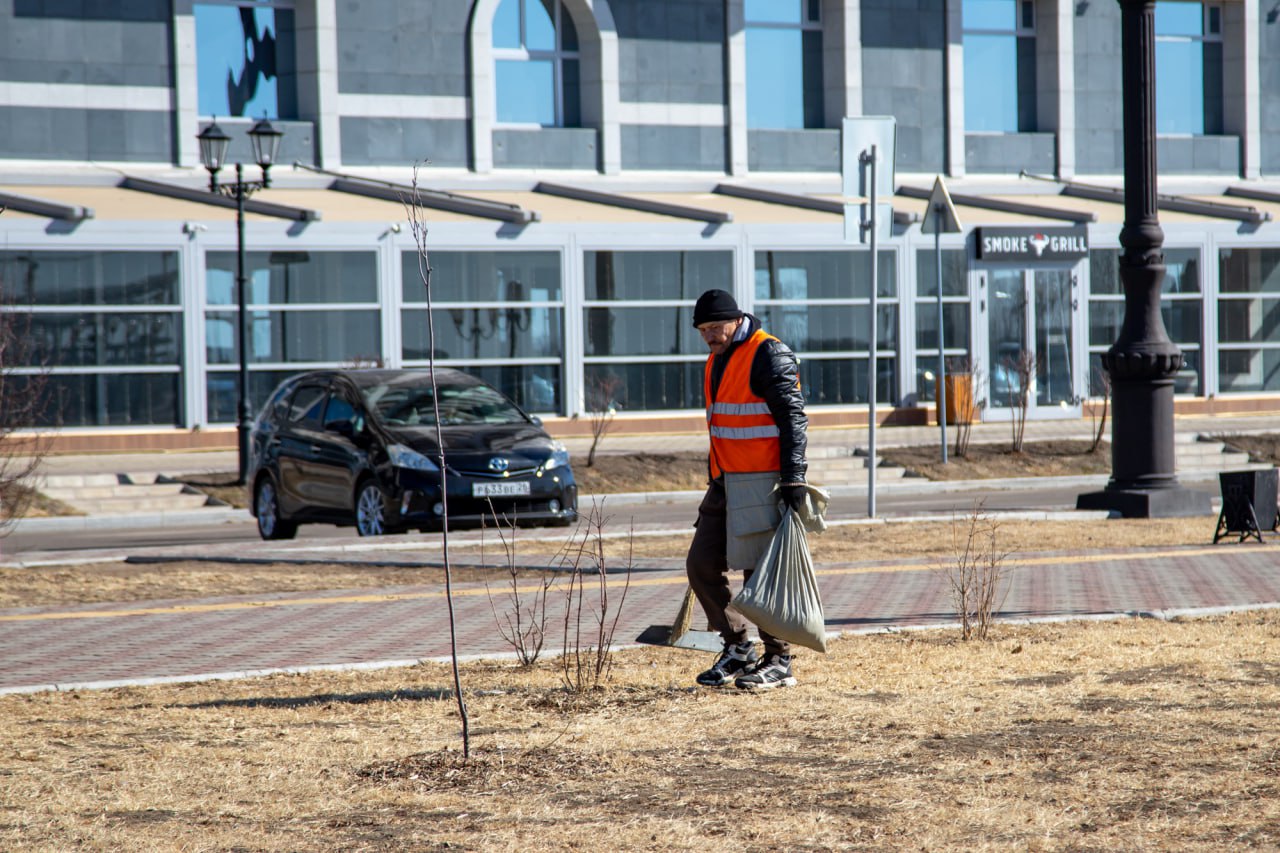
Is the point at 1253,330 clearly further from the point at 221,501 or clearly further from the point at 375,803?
the point at 375,803

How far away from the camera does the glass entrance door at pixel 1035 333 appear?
103ft

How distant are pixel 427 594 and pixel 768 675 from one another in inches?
165

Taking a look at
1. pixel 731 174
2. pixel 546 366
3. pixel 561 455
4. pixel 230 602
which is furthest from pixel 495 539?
pixel 731 174

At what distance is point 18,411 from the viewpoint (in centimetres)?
1418

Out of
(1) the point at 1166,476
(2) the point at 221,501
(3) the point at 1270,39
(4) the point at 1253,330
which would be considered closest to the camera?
(1) the point at 1166,476

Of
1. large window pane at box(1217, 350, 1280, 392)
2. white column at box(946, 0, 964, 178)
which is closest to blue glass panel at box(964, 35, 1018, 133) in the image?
white column at box(946, 0, 964, 178)

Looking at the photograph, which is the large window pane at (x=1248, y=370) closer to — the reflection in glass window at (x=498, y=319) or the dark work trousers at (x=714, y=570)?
the reflection in glass window at (x=498, y=319)

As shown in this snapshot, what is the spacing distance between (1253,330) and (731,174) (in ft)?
34.0

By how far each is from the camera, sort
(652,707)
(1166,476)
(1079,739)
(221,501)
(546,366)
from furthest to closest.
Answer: (546,366) < (221,501) < (1166,476) < (652,707) < (1079,739)

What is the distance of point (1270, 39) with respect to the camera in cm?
3844

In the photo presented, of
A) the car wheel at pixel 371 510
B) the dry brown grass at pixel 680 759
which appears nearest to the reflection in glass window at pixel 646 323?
the car wheel at pixel 371 510

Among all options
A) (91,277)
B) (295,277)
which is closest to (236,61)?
(295,277)

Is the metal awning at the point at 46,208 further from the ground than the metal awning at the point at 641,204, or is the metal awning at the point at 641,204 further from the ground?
the metal awning at the point at 641,204

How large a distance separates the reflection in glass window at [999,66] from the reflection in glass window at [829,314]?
8047 mm
